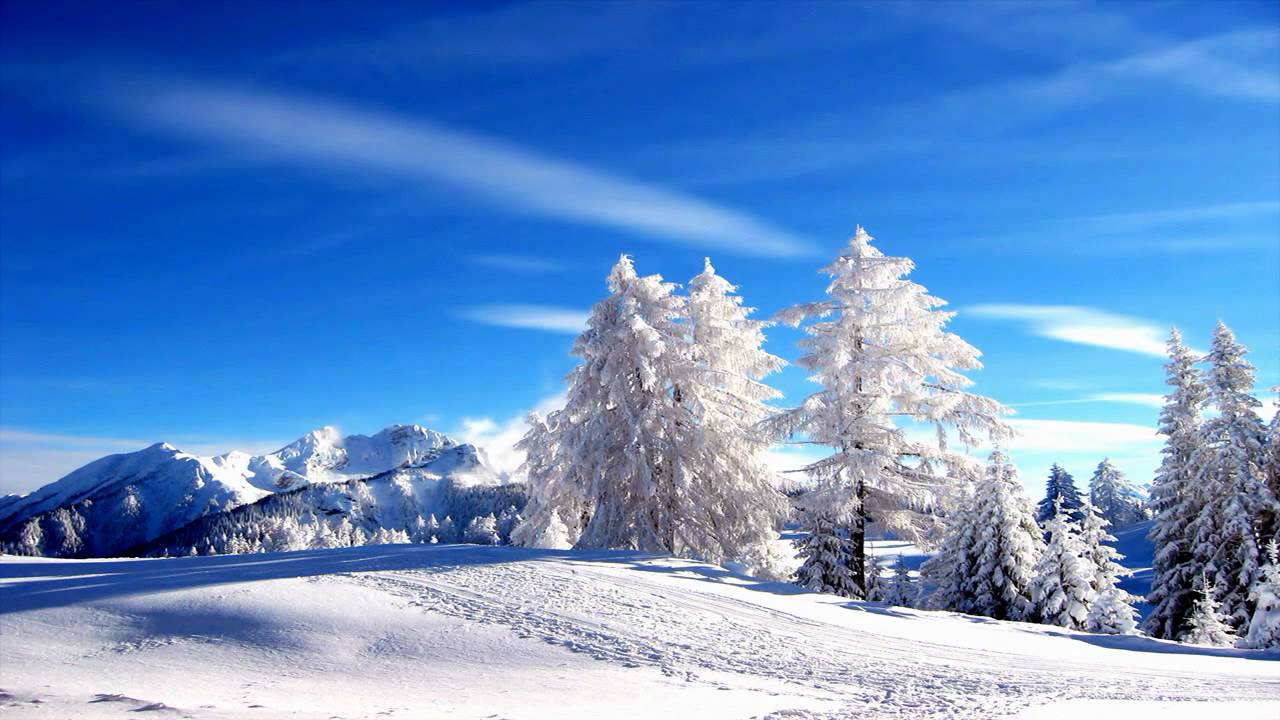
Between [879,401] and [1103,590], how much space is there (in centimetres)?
1714

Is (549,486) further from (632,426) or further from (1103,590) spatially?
(1103,590)

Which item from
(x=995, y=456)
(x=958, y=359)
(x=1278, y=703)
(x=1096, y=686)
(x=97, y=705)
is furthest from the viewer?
(x=995, y=456)

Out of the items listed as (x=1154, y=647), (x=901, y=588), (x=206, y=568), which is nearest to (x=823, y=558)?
(x=1154, y=647)

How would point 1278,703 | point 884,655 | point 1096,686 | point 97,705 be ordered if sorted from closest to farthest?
point 97,705 < point 1278,703 < point 1096,686 < point 884,655

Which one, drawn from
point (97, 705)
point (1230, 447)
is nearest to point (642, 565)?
point (97, 705)

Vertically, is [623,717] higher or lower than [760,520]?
lower

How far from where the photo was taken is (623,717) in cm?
849

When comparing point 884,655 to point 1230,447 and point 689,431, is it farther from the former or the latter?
point 1230,447

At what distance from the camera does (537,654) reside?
1075 centimetres

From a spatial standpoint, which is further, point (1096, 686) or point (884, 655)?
point (884, 655)

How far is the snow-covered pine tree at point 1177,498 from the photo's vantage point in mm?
29094

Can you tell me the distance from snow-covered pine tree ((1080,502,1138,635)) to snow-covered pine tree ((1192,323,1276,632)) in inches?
119

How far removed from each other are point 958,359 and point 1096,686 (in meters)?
11.7

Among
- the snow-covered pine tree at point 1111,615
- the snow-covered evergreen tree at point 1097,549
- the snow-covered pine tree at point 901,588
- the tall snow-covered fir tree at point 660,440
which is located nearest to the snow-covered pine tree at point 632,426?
the tall snow-covered fir tree at point 660,440
